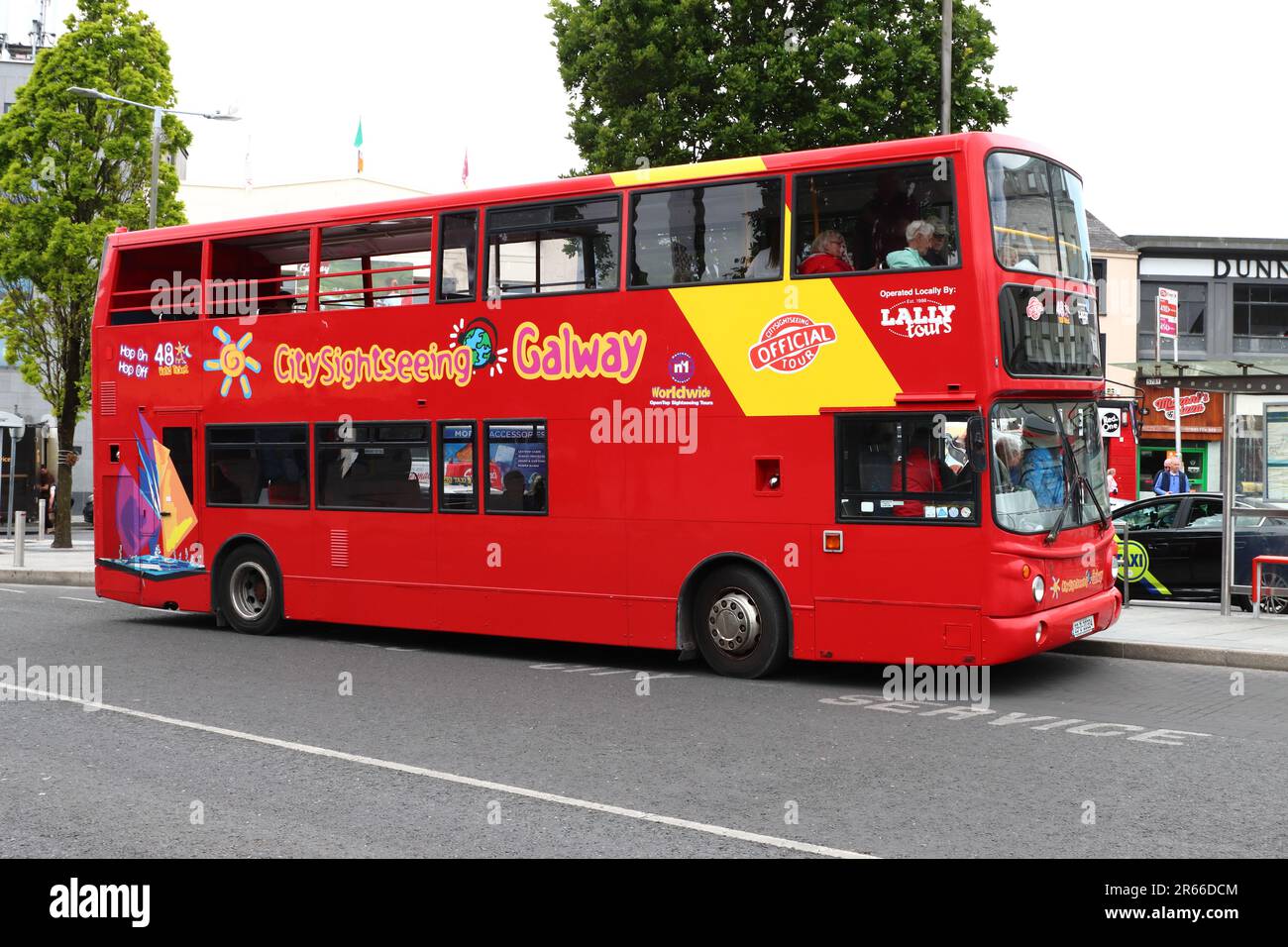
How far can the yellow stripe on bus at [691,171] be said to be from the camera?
1112 centimetres

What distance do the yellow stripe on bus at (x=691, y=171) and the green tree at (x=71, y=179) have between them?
18082 mm

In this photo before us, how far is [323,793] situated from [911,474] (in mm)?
5275

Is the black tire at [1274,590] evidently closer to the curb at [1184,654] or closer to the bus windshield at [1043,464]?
the curb at [1184,654]

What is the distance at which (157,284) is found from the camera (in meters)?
15.2

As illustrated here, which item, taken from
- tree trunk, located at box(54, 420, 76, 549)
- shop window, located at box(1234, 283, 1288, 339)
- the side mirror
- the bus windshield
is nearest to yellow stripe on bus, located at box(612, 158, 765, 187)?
the side mirror

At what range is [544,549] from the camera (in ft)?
40.6

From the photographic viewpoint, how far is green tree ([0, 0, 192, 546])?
26.6 metres

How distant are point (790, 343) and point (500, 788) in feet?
16.3

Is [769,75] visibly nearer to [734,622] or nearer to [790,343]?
[790,343]

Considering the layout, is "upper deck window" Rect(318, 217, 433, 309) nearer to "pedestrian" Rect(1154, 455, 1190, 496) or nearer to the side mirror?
the side mirror

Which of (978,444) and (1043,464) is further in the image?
(1043,464)

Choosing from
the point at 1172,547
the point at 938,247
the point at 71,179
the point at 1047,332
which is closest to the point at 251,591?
the point at 938,247

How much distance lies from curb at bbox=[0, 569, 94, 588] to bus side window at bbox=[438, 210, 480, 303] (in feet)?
36.4
